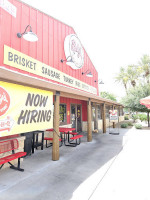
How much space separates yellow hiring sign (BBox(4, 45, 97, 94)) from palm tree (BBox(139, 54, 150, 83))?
93.0 feet

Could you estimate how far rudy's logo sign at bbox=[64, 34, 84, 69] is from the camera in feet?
30.8

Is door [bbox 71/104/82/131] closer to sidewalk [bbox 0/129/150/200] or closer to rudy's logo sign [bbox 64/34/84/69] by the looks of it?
rudy's logo sign [bbox 64/34/84/69]

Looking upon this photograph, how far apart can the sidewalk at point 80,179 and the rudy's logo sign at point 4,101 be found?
1.95 m

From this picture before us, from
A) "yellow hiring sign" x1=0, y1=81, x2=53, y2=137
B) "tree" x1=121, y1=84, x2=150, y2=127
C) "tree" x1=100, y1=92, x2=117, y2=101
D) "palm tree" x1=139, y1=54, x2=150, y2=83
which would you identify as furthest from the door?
"tree" x1=100, y1=92, x2=117, y2=101

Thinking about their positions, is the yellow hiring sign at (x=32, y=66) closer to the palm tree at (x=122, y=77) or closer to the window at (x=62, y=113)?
the window at (x=62, y=113)

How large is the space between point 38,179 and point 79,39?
34.4ft

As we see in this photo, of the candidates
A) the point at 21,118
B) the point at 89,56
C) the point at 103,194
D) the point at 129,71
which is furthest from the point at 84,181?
the point at 129,71

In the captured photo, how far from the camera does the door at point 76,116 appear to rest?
11.2m

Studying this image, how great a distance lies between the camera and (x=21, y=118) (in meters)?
3.89

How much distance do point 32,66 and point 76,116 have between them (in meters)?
6.36

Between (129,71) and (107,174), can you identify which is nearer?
(107,174)

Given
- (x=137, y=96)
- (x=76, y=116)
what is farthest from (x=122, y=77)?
(x=76, y=116)

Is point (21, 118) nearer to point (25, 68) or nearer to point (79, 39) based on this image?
point (25, 68)

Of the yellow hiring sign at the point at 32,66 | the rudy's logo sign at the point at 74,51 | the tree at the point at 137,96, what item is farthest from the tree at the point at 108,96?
the yellow hiring sign at the point at 32,66
